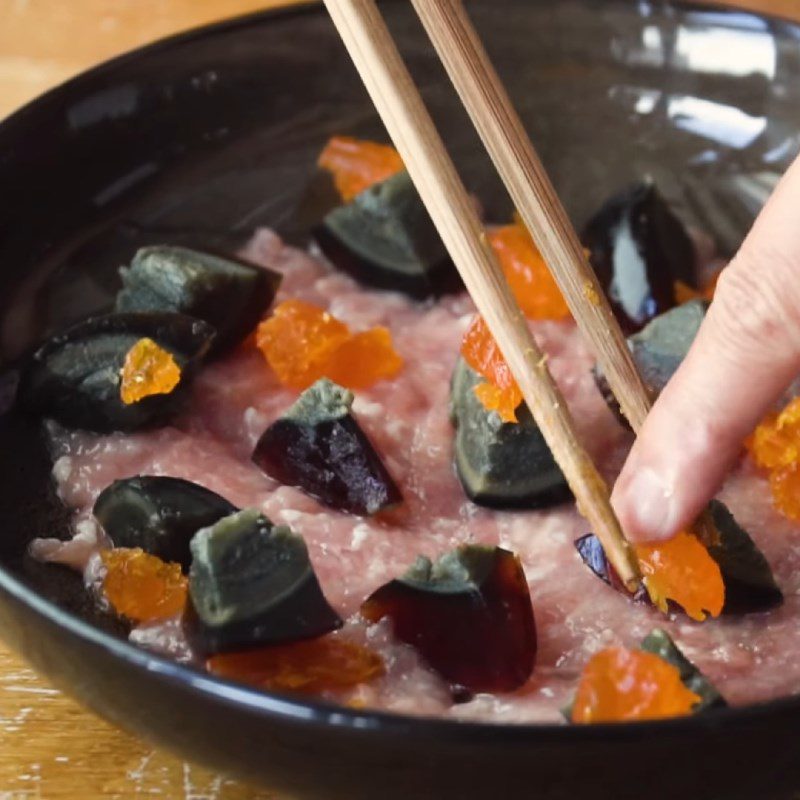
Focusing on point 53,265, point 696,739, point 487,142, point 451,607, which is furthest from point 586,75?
point 696,739

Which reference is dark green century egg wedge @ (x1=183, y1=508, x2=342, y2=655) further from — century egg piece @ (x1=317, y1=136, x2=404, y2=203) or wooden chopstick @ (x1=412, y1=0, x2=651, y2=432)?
century egg piece @ (x1=317, y1=136, x2=404, y2=203)

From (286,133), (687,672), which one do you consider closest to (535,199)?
(687,672)

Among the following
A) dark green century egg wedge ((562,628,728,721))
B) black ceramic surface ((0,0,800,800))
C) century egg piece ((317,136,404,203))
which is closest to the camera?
dark green century egg wedge ((562,628,728,721))

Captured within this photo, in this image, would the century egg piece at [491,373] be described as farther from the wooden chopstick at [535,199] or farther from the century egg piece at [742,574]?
the century egg piece at [742,574]

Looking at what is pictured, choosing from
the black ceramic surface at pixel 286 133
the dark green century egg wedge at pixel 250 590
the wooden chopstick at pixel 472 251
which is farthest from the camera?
the black ceramic surface at pixel 286 133

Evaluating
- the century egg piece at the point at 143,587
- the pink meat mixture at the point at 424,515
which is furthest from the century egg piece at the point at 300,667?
the century egg piece at the point at 143,587

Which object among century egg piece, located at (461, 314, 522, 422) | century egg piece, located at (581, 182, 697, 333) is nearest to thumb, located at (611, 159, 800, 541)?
century egg piece, located at (461, 314, 522, 422)

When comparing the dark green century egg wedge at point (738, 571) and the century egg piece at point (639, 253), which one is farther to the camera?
the century egg piece at point (639, 253)

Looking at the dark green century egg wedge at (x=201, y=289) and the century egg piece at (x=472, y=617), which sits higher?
the dark green century egg wedge at (x=201, y=289)
